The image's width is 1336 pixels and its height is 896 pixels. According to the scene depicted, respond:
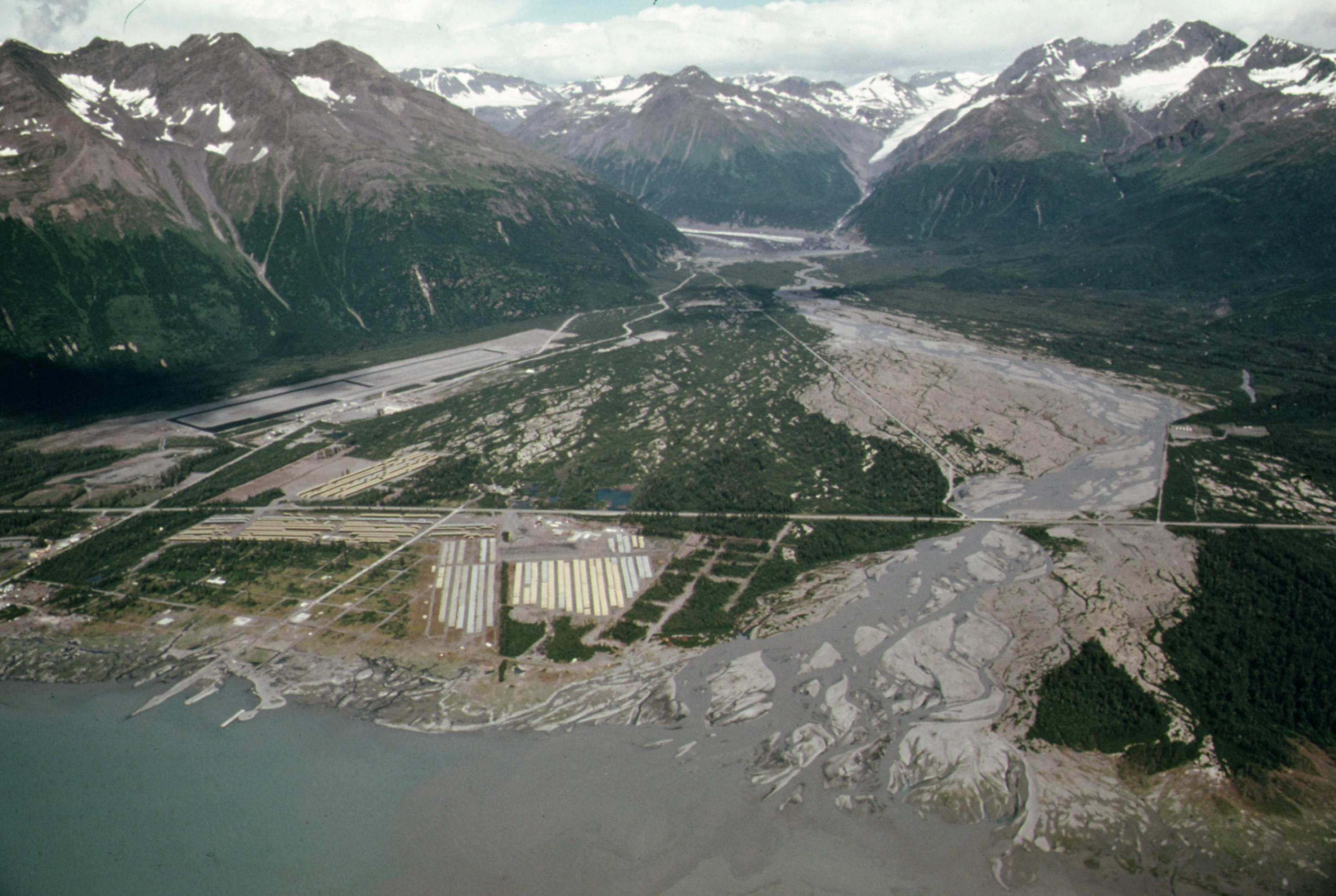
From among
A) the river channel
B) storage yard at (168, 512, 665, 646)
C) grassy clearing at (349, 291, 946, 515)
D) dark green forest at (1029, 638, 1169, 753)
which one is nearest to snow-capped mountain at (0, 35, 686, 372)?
grassy clearing at (349, 291, 946, 515)

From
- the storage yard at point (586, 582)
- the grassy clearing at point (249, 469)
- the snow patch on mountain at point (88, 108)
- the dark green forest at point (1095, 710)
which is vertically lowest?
the dark green forest at point (1095, 710)

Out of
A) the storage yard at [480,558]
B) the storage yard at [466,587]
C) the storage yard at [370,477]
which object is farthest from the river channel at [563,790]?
the storage yard at [370,477]

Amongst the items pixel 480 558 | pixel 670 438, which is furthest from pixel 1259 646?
pixel 670 438

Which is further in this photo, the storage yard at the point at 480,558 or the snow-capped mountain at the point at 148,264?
the snow-capped mountain at the point at 148,264

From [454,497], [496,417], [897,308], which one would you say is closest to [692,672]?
[454,497]

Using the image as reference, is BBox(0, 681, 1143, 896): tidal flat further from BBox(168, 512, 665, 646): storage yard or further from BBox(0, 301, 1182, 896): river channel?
BBox(168, 512, 665, 646): storage yard

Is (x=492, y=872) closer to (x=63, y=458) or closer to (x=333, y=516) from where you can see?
(x=333, y=516)

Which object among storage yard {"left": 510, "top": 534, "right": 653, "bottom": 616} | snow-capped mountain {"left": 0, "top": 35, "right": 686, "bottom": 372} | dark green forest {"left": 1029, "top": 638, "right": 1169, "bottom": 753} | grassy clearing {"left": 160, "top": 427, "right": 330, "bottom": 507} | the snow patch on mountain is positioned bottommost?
dark green forest {"left": 1029, "top": 638, "right": 1169, "bottom": 753}

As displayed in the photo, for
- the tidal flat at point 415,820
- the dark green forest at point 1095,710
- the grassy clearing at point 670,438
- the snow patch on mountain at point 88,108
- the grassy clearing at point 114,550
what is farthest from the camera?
the snow patch on mountain at point 88,108

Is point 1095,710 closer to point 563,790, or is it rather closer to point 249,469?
point 563,790

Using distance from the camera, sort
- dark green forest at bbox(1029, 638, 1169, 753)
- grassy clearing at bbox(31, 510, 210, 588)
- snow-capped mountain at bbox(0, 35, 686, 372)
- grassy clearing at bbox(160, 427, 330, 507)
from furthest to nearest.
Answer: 1. snow-capped mountain at bbox(0, 35, 686, 372)
2. grassy clearing at bbox(160, 427, 330, 507)
3. grassy clearing at bbox(31, 510, 210, 588)
4. dark green forest at bbox(1029, 638, 1169, 753)

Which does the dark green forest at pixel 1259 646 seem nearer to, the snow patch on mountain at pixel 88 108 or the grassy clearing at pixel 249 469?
the grassy clearing at pixel 249 469
